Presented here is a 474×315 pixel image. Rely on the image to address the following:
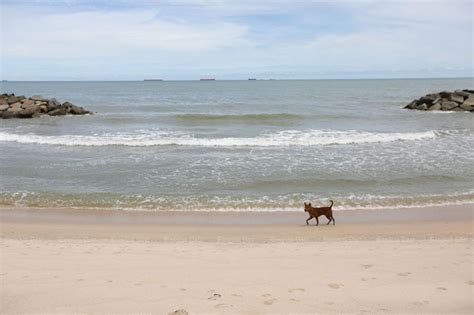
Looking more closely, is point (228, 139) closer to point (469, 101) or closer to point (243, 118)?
point (243, 118)

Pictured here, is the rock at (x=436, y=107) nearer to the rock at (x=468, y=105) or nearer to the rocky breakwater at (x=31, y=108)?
the rock at (x=468, y=105)

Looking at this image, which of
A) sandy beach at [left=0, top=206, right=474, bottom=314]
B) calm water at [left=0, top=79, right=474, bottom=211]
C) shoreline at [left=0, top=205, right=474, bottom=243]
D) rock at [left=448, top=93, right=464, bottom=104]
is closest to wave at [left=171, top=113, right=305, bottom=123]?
calm water at [left=0, top=79, right=474, bottom=211]

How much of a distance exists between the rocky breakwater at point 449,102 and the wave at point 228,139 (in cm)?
1520

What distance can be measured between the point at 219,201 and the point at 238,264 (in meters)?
5.21

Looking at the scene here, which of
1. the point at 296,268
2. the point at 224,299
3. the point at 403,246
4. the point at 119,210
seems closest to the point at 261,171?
the point at 119,210

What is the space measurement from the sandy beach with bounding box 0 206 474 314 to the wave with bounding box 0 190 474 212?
697 mm

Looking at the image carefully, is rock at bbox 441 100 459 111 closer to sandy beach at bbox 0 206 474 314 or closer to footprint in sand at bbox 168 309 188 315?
sandy beach at bbox 0 206 474 314

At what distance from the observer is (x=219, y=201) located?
11.7 meters

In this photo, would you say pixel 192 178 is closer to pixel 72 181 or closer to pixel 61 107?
pixel 72 181

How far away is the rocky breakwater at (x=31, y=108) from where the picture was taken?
3441 cm

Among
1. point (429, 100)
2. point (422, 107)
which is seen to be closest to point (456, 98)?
point (429, 100)

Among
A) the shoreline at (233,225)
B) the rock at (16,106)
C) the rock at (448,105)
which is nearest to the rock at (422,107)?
the rock at (448,105)

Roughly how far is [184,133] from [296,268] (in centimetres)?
2016

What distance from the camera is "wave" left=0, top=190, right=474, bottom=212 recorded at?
36.8 feet
